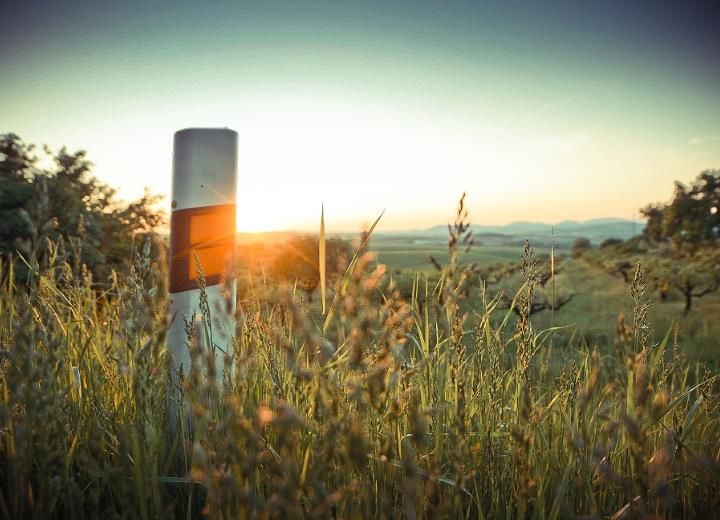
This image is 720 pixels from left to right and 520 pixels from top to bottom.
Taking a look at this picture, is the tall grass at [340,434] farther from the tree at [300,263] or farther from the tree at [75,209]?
the tree at [300,263]

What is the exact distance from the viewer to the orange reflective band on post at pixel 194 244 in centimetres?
254

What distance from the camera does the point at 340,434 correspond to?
3.15ft

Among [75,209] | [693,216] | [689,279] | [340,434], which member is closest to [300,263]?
[75,209]

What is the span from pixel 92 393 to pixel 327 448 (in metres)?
1.46

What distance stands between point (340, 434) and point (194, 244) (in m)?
1.79

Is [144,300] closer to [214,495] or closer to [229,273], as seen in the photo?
[229,273]

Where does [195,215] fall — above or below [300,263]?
above

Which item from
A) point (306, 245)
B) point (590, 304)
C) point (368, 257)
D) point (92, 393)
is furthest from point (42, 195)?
point (590, 304)

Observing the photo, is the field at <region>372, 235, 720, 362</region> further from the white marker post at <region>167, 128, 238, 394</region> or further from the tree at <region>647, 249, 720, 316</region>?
the white marker post at <region>167, 128, 238, 394</region>

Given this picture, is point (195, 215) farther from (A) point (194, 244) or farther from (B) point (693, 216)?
(B) point (693, 216)

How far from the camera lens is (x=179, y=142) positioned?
2541 millimetres

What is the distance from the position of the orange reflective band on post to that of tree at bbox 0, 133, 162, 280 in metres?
4.65

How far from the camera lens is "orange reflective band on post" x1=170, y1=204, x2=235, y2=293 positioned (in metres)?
2.54

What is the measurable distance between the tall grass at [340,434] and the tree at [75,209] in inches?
221
